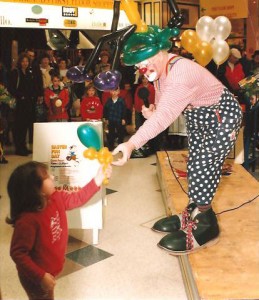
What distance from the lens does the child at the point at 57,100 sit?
583cm

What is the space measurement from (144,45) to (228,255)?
112 cm

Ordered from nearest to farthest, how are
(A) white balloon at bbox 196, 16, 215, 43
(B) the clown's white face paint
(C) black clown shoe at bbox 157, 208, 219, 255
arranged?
1. (B) the clown's white face paint
2. (C) black clown shoe at bbox 157, 208, 219, 255
3. (A) white balloon at bbox 196, 16, 215, 43

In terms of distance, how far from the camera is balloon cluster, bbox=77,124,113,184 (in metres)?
1.41

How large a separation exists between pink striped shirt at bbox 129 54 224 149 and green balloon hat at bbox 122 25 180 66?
0.09 metres

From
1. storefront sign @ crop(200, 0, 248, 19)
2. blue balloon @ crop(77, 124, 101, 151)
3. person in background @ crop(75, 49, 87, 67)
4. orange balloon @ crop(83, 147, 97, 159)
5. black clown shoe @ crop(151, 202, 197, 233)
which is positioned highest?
storefront sign @ crop(200, 0, 248, 19)

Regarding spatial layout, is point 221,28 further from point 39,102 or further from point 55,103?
point 39,102

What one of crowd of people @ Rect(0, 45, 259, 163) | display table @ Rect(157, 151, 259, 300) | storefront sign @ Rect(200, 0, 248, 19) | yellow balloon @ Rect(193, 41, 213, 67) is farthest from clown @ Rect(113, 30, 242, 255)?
storefront sign @ Rect(200, 0, 248, 19)

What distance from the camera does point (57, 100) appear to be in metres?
5.80

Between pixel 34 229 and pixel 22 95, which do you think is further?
pixel 22 95

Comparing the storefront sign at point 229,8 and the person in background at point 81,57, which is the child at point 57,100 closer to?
the person in background at point 81,57

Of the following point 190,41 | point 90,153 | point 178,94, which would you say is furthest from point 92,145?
point 190,41

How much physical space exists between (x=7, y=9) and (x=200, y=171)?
3.91 meters

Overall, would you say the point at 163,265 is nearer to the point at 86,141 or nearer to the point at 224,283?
the point at 224,283

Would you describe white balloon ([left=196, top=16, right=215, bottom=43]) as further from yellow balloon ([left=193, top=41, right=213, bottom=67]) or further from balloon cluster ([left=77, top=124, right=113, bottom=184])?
balloon cluster ([left=77, top=124, right=113, bottom=184])
